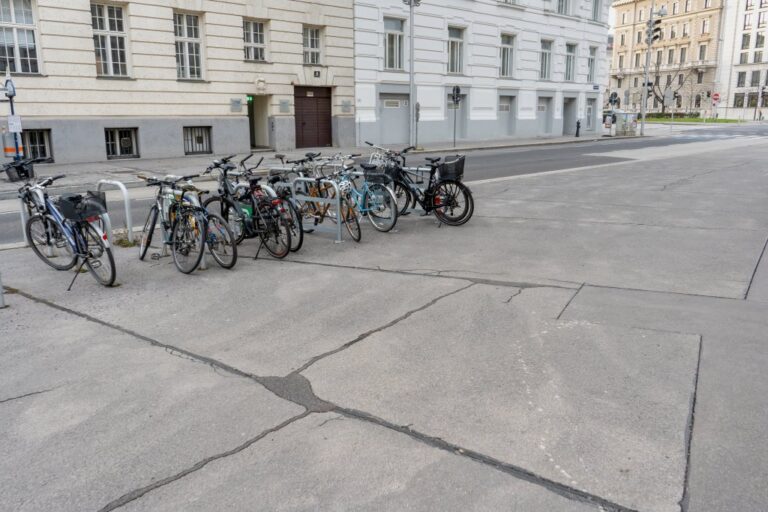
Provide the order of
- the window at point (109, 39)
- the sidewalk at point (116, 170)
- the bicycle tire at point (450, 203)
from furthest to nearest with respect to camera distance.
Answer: the window at point (109, 39) → the sidewalk at point (116, 170) → the bicycle tire at point (450, 203)

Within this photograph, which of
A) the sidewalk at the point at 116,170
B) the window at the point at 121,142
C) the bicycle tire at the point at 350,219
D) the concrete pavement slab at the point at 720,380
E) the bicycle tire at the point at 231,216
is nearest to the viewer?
the concrete pavement slab at the point at 720,380

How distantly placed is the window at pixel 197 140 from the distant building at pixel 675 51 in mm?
87418

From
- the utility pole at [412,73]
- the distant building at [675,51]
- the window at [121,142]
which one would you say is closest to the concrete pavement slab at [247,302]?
the window at [121,142]

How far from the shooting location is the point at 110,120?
22.3 meters

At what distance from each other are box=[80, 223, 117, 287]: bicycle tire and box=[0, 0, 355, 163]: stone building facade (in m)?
16.0

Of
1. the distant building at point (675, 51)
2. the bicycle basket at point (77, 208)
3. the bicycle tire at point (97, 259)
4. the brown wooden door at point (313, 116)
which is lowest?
the bicycle tire at point (97, 259)

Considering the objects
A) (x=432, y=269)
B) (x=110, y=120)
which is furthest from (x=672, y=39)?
(x=432, y=269)

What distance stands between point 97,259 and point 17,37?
1678 centimetres

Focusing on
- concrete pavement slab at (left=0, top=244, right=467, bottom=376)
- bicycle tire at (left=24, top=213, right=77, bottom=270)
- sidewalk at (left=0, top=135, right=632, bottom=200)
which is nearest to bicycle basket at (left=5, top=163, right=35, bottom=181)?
sidewalk at (left=0, top=135, right=632, bottom=200)

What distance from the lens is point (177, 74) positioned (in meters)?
24.0

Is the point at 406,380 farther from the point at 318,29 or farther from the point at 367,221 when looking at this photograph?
the point at 318,29

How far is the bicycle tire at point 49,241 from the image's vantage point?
7.74 meters

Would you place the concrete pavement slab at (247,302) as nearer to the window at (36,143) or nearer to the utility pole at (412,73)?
the window at (36,143)

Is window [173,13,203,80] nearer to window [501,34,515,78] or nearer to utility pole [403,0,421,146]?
utility pole [403,0,421,146]
